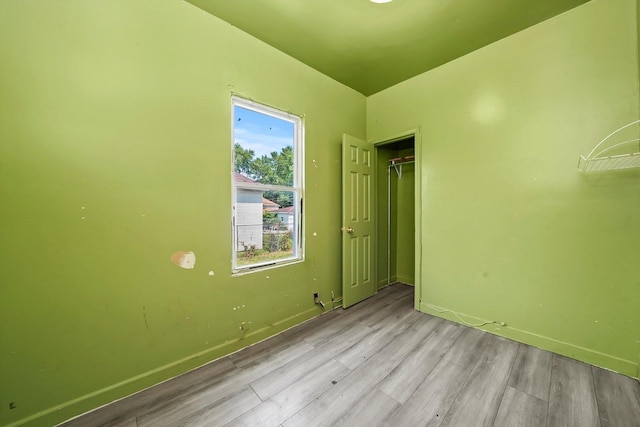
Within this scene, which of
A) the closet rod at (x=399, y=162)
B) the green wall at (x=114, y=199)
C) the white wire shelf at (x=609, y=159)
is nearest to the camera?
the green wall at (x=114, y=199)

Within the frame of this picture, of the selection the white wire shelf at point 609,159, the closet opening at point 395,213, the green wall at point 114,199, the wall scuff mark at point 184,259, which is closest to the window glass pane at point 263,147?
the green wall at point 114,199

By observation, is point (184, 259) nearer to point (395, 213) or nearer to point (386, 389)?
point (386, 389)

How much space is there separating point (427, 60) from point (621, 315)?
9.08 feet

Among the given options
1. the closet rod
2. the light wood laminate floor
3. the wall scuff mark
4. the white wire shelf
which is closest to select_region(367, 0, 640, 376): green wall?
the white wire shelf

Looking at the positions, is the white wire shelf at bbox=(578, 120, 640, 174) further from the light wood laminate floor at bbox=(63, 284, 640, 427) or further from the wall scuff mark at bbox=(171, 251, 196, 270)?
the wall scuff mark at bbox=(171, 251, 196, 270)

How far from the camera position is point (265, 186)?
7.39ft

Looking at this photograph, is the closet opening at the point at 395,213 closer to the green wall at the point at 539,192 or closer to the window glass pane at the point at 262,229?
the green wall at the point at 539,192

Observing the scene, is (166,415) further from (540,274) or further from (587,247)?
(587,247)

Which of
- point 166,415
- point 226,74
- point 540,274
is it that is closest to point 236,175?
point 226,74

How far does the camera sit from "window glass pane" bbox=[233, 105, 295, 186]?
6.93ft

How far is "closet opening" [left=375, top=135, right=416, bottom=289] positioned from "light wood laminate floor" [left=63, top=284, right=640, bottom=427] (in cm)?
153

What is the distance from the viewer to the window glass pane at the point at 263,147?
6.93 feet

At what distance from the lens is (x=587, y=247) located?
186cm

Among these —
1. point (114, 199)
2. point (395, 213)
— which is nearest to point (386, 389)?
point (114, 199)
